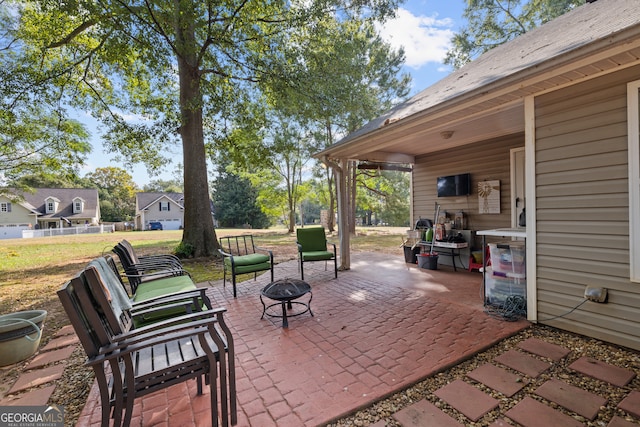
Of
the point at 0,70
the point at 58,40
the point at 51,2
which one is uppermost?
the point at 58,40

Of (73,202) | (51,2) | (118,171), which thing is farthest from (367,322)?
(118,171)

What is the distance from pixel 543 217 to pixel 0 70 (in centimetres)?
1104

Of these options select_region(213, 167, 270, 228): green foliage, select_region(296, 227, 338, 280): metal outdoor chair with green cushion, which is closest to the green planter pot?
select_region(296, 227, 338, 280): metal outdoor chair with green cushion

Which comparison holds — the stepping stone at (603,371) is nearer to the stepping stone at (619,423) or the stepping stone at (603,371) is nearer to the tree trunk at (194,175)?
the stepping stone at (619,423)

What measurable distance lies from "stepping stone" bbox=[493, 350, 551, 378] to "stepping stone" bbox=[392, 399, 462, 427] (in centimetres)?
94

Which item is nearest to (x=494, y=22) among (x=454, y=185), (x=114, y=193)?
(x=454, y=185)

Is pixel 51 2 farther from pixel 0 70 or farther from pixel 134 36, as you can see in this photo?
pixel 0 70

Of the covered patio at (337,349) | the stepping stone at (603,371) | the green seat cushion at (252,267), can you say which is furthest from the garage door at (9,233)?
the stepping stone at (603,371)

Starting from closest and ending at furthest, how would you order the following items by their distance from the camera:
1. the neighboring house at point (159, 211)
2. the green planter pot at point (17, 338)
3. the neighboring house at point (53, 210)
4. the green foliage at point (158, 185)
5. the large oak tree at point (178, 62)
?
1. the green planter pot at point (17, 338)
2. the large oak tree at point (178, 62)
3. the neighboring house at point (53, 210)
4. the neighboring house at point (159, 211)
5. the green foliage at point (158, 185)

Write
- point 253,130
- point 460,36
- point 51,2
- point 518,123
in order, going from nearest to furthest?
1. point 518,123
2. point 51,2
3. point 253,130
4. point 460,36

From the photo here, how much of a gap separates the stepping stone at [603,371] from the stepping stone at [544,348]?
4.9 inches

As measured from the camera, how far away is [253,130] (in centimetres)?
882

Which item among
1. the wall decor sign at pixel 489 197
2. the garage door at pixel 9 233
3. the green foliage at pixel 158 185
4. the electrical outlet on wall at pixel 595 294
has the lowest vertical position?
the garage door at pixel 9 233

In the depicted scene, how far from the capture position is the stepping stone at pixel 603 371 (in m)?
1.98
